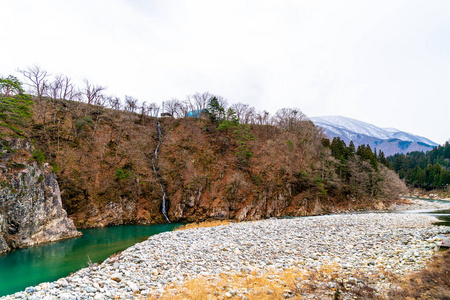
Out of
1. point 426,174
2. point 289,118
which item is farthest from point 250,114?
point 426,174

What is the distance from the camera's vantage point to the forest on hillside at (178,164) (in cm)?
3002

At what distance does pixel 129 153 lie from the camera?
38594 mm

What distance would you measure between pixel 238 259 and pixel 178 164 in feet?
98.0

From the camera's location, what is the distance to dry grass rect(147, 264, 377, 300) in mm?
7867

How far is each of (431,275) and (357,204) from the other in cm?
4639

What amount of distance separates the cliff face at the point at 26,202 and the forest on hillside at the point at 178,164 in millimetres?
1602

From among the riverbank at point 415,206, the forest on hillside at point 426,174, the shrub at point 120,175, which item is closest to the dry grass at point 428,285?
the shrub at point 120,175

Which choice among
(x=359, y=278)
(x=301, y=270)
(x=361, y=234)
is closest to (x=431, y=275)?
(x=359, y=278)

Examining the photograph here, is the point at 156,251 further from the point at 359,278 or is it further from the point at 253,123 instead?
the point at 253,123

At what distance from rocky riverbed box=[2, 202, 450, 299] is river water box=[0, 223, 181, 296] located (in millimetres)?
2821

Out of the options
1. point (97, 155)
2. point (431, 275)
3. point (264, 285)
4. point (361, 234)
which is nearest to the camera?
point (431, 275)

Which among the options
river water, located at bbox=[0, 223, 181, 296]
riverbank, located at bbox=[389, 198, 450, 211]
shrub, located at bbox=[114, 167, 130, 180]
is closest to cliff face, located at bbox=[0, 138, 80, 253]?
river water, located at bbox=[0, 223, 181, 296]

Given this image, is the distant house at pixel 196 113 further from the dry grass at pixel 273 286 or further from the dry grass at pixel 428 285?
the dry grass at pixel 428 285

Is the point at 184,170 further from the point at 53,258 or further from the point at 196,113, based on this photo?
the point at 196,113
